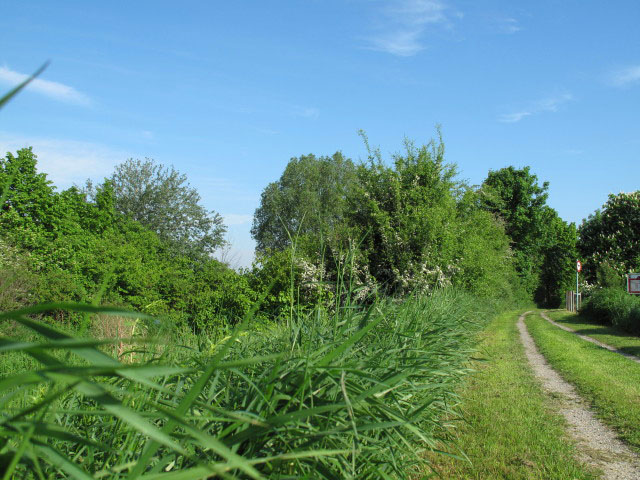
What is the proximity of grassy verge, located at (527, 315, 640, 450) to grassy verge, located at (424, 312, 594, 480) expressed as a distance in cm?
62

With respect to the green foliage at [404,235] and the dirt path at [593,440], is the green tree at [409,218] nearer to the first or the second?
the green foliage at [404,235]

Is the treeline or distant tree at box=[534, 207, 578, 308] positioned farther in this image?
distant tree at box=[534, 207, 578, 308]

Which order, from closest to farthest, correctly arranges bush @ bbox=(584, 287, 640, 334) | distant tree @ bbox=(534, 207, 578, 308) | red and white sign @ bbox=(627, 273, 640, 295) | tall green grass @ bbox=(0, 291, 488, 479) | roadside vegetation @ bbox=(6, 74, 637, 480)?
tall green grass @ bbox=(0, 291, 488, 479)
roadside vegetation @ bbox=(6, 74, 637, 480)
bush @ bbox=(584, 287, 640, 334)
red and white sign @ bbox=(627, 273, 640, 295)
distant tree @ bbox=(534, 207, 578, 308)

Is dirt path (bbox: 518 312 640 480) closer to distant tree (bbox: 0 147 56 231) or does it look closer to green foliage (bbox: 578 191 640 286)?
distant tree (bbox: 0 147 56 231)

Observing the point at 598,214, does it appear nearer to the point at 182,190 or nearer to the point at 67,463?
the point at 182,190

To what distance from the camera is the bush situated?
1641cm

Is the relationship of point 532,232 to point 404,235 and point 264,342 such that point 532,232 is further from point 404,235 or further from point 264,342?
point 264,342

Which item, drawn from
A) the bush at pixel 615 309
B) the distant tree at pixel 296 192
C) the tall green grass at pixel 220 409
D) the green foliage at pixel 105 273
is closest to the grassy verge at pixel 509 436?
the tall green grass at pixel 220 409

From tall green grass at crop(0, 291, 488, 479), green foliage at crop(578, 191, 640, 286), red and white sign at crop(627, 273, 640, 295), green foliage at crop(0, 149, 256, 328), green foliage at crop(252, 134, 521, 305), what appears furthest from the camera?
green foliage at crop(578, 191, 640, 286)

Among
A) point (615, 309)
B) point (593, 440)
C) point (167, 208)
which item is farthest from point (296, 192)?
point (593, 440)

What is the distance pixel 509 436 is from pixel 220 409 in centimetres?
415

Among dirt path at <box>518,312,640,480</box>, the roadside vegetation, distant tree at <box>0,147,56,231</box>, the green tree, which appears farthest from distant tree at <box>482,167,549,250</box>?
dirt path at <box>518,312,640,480</box>

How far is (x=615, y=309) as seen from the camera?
19203mm

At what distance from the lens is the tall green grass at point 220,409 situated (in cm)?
95
